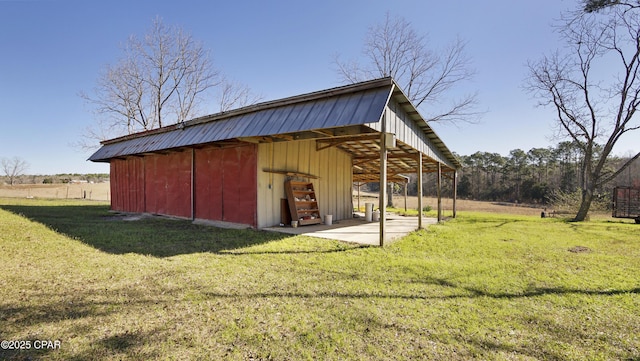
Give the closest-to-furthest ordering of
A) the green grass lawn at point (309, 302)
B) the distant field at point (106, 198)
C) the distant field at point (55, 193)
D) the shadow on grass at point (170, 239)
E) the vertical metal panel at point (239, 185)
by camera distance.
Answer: the green grass lawn at point (309, 302), the shadow on grass at point (170, 239), the vertical metal panel at point (239, 185), the distant field at point (106, 198), the distant field at point (55, 193)

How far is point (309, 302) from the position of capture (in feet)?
10.4

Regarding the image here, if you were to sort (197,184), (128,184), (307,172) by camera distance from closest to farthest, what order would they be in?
(197,184) < (307,172) < (128,184)

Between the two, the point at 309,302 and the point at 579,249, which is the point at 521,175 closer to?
the point at 579,249

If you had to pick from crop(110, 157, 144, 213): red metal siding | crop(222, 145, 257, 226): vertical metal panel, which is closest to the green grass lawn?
crop(222, 145, 257, 226): vertical metal panel

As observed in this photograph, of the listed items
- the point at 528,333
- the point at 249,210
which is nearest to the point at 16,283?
the point at 249,210

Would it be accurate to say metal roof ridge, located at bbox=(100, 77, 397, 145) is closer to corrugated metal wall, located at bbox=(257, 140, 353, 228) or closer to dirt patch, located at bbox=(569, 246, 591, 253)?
corrugated metal wall, located at bbox=(257, 140, 353, 228)

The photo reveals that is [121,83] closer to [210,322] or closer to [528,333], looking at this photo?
[210,322]

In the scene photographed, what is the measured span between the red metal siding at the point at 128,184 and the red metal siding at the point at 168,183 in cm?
55

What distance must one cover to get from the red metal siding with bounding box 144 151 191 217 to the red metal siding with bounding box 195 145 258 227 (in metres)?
0.68

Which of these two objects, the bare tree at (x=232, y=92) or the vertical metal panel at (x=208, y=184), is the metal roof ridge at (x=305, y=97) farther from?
the bare tree at (x=232, y=92)

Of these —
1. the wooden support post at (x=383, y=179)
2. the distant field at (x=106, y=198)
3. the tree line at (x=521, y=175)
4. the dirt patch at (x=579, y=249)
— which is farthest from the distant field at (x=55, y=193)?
the tree line at (x=521, y=175)

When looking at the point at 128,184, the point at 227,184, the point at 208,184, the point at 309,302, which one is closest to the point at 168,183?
the point at 208,184

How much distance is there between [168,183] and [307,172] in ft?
17.6

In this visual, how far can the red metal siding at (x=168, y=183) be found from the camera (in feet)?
32.8
